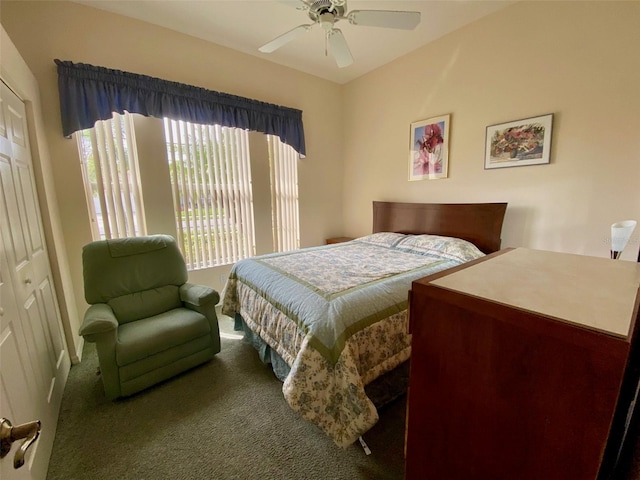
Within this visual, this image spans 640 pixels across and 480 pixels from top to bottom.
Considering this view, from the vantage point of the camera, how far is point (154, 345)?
1840 mm

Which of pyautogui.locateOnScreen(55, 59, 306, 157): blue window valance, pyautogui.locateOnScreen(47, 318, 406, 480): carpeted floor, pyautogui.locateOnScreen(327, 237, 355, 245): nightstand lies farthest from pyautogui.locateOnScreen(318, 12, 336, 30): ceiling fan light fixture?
pyautogui.locateOnScreen(327, 237, 355, 245): nightstand

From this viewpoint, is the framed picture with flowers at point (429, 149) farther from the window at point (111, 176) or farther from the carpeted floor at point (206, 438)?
the window at point (111, 176)

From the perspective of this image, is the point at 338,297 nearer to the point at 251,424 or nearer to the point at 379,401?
the point at 379,401

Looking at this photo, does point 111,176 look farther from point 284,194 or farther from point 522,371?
point 522,371

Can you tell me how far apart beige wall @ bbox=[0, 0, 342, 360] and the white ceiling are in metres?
0.13

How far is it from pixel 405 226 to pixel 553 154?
5.11 ft

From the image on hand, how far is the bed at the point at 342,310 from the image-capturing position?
140 cm

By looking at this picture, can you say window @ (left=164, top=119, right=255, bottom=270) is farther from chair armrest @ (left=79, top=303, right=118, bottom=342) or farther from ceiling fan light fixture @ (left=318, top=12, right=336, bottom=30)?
ceiling fan light fixture @ (left=318, top=12, right=336, bottom=30)

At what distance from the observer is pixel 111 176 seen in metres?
2.62

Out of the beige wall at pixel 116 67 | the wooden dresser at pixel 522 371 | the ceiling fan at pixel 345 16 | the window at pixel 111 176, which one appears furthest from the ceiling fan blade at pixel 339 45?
the window at pixel 111 176

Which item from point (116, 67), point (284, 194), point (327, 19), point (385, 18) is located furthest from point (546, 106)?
point (116, 67)

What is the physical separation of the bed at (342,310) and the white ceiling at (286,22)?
1851 millimetres

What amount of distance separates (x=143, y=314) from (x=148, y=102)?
204cm

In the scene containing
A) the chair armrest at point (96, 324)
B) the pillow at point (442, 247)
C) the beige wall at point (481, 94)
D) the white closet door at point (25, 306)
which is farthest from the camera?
the pillow at point (442, 247)
